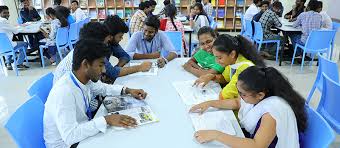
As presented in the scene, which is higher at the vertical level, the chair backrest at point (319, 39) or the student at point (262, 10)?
the student at point (262, 10)

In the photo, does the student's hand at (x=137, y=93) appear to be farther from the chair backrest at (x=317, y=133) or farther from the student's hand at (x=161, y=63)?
the chair backrest at (x=317, y=133)

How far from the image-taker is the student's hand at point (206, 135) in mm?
1271

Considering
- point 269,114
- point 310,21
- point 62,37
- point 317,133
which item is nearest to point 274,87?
point 269,114

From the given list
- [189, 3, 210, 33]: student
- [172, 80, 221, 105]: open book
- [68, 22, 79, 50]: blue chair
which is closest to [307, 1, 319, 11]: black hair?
[189, 3, 210, 33]: student

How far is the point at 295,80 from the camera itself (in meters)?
4.16

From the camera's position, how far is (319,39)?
425 centimetres

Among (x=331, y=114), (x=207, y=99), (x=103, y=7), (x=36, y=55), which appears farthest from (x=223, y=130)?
(x=103, y=7)

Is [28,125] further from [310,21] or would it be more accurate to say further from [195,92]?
[310,21]


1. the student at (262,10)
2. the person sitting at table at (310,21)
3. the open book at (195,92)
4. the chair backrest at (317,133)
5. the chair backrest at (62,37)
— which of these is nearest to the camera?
the chair backrest at (317,133)

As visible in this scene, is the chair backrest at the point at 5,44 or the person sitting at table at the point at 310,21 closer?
the chair backrest at the point at 5,44

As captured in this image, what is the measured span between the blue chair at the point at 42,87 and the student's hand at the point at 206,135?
111 cm

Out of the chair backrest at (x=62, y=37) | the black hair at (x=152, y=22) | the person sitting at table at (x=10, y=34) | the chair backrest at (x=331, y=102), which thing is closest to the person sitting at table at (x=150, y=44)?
the black hair at (x=152, y=22)

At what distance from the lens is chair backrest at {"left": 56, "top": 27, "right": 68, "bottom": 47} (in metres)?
4.71

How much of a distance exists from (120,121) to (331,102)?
1561 millimetres
